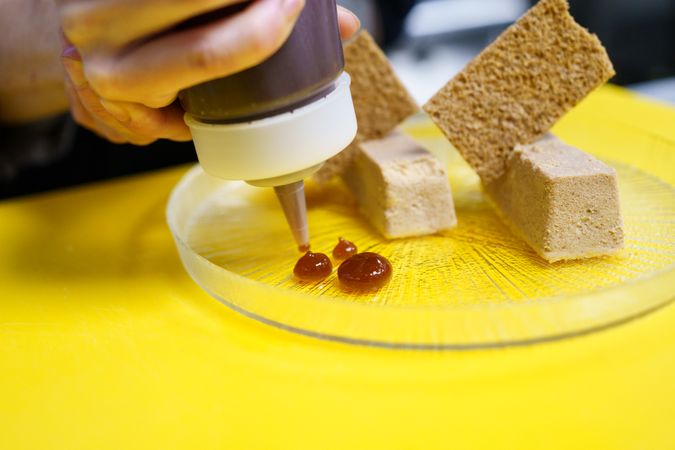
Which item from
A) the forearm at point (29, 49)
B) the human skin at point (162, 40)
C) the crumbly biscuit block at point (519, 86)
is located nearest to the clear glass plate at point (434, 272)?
the crumbly biscuit block at point (519, 86)

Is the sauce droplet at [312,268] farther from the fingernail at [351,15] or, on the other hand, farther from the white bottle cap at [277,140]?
the fingernail at [351,15]

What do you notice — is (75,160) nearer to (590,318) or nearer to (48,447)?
(48,447)

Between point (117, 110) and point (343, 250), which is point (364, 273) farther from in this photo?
point (117, 110)

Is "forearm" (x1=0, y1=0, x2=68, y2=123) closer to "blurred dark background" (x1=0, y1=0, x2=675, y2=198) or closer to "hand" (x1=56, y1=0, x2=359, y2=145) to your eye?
"blurred dark background" (x1=0, y1=0, x2=675, y2=198)

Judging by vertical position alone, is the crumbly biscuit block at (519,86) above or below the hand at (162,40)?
below

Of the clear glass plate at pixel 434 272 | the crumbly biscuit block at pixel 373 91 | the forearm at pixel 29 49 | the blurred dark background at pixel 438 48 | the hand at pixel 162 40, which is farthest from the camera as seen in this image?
the blurred dark background at pixel 438 48

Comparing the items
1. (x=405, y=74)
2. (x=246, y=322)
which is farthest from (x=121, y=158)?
(x=405, y=74)

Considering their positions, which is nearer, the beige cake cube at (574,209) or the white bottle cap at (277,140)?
the white bottle cap at (277,140)

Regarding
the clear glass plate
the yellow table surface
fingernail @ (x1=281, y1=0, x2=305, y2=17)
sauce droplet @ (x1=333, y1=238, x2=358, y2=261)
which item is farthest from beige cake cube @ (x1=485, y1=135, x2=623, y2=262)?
fingernail @ (x1=281, y1=0, x2=305, y2=17)

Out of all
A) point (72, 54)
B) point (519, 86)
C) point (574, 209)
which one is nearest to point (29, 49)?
point (72, 54)
